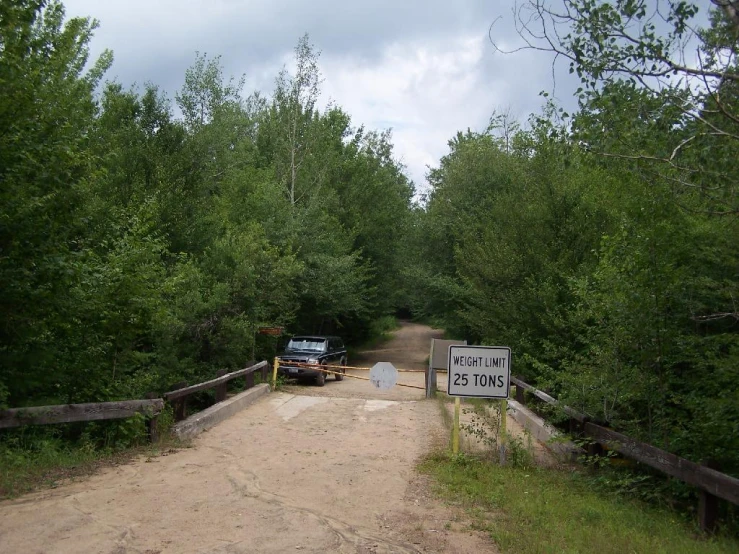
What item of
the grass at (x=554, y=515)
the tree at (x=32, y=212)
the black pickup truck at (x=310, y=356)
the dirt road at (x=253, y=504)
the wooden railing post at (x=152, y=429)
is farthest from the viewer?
the black pickup truck at (x=310, y=356)

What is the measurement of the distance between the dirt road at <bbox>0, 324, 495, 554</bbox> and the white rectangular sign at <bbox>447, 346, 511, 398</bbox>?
139 cm

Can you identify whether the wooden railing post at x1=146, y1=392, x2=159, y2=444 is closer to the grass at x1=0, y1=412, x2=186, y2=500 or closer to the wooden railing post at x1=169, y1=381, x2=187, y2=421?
the grass at x1=0, y1=412, x2=186, y2=500

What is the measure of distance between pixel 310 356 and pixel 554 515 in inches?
738

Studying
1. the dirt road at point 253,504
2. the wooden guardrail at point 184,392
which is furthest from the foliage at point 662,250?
the wooden guardrail at point 184,392

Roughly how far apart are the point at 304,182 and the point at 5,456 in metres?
27.1

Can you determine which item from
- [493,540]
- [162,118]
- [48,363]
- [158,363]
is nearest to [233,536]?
[493,540]

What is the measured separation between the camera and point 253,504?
6.97 m

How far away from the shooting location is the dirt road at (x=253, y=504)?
5668 mm

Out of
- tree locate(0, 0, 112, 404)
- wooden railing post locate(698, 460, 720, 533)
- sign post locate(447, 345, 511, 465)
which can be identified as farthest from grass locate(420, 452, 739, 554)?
tree locate(0, 0, 112, 404)

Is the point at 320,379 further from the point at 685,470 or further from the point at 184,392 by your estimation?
the point at 685,470

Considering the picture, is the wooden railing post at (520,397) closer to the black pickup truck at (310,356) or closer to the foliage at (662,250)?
the foliage at (662,250)

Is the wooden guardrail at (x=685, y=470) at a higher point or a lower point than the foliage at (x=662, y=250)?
lower

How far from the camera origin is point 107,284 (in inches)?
377

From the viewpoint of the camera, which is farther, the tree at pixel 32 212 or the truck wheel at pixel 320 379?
the truck wheel at pixel 320 379
